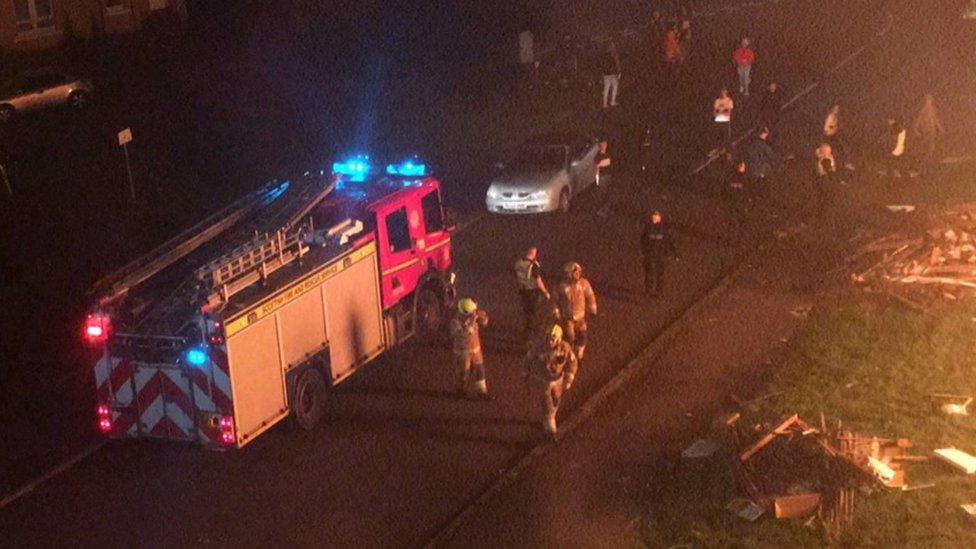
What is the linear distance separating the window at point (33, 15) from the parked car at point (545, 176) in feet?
64.3

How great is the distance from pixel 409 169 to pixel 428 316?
2.35m

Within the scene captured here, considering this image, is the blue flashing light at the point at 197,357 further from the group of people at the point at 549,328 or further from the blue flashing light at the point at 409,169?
the blue flashing light at the point at 409,169

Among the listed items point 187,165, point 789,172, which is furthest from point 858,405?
point 187,165

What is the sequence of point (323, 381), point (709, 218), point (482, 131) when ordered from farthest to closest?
point (482, 131) < point (709, 218) < point (323, 381)

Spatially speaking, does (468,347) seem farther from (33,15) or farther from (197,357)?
(33,15)

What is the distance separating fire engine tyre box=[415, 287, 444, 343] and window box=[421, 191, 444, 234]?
97 centimetres

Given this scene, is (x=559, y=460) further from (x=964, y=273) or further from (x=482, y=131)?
(x=482, y=131)

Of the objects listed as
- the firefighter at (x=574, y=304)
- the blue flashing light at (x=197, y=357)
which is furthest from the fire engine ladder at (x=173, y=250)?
the firefighter at (x=574, y=304)

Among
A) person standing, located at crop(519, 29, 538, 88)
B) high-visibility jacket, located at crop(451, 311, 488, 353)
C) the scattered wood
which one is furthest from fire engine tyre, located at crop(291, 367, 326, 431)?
person standing, located at crop(519, 29, 538, 88)

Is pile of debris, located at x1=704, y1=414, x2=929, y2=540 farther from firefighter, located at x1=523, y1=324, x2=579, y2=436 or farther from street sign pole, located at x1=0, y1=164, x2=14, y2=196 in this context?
street sign pole, located at x1=0, y1=164, x2=14, y2=196

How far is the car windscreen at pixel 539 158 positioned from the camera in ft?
94.1

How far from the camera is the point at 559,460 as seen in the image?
16.6 m

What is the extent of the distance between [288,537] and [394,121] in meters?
24.5

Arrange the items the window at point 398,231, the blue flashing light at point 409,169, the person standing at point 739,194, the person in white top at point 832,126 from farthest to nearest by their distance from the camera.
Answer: the person in white top at point 832,126 → the person standing at point 739,194 → the blue flashing light at point 409,169 → the window at point 398,231
